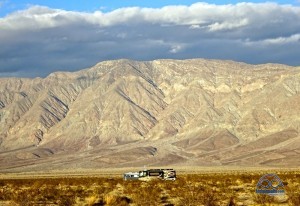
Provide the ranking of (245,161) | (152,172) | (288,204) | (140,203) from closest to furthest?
(288,204) < (140,203) < (152,172) < (245,161)

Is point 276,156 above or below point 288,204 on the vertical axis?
above

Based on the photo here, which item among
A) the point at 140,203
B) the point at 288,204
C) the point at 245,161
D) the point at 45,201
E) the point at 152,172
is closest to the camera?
the point at 288,204

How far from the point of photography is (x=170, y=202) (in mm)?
32938

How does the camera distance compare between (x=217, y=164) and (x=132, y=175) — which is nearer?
(x=132, y=175)

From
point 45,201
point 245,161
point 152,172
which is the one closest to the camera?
point 45,201

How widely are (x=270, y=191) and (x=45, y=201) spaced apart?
13.9 meters

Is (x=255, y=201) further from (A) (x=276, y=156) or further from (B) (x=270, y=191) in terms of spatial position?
(A) (x=276, y=156)

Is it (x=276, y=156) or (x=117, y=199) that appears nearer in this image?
(x=117, y=199)

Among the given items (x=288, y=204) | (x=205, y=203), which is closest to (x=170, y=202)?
(x=205, y=203)

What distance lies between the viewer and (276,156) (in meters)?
197

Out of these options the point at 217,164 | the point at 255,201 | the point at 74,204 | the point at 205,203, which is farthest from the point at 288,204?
the point at 217,164

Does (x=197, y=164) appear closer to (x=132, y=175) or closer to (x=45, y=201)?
(x=132, y=175)

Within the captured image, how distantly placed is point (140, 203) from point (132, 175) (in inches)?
1420

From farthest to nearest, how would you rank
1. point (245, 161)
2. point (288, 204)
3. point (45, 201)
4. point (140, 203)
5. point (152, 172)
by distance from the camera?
point (245, 161)
point (152, 172)
point (45, 201)
point (140, 203)
point (288, 204)
